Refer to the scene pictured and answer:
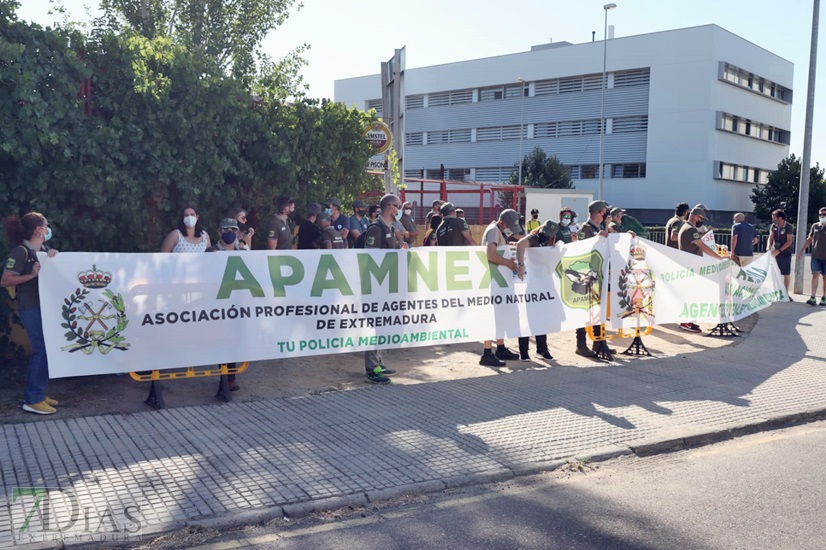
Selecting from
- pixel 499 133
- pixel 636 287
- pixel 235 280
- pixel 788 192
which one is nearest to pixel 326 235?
pixel 235 280

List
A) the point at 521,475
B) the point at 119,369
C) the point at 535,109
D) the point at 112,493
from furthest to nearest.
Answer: the point at 535,109, the point at 119,369, the point at 521,475, the point at 112,493

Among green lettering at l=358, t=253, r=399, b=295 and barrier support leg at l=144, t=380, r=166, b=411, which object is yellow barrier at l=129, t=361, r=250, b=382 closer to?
barrier support leg at l=144, t=380, r=166, b=411

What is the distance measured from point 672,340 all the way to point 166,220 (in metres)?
7.63

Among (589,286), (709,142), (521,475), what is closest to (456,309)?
(589,286)

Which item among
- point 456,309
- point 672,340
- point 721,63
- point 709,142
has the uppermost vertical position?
point 721,63

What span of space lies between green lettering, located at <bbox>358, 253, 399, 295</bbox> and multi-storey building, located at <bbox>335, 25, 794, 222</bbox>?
4428cm

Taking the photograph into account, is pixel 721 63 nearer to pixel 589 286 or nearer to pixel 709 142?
pixel 709 142

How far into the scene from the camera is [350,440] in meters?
6.31

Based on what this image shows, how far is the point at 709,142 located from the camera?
158 ft

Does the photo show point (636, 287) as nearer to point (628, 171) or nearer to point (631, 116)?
point (628, 171)

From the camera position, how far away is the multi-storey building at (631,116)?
160ft

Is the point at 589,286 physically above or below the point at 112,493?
above

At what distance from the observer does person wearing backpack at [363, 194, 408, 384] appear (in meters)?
8.46

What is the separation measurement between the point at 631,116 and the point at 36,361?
50.5 meters
